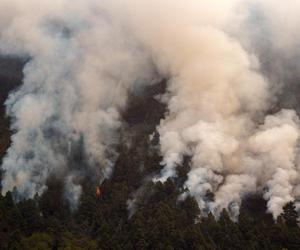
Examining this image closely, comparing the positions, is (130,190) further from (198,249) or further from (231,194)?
(198,249)

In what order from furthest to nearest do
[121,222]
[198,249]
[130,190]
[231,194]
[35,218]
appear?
1. [130,190]
2. [231,194]
3. [121,222]
4. [35,218]
5. [198,249]

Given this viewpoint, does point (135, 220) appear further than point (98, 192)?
No

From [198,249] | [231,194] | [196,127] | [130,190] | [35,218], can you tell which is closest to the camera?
[198,249]

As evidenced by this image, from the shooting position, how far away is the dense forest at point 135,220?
270ft

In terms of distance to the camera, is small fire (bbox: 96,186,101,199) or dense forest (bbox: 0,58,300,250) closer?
dense forest (bbox: 0,58,300,250)

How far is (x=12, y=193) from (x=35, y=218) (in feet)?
50.4

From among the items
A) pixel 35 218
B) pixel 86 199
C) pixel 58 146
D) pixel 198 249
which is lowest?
pixel 198 249

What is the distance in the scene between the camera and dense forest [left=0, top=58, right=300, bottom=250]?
8244 cm

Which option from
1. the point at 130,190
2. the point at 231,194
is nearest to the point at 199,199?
the point at 231,194

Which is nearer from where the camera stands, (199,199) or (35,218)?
(35,218)

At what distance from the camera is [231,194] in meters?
101

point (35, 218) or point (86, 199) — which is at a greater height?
point (86, 199)

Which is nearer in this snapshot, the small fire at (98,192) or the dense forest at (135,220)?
the dense forest at (135,220)

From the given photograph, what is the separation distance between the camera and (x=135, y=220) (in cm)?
8888
